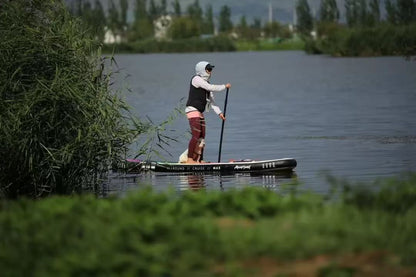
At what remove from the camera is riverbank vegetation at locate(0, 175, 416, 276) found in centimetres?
885

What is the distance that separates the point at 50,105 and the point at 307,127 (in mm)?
17312

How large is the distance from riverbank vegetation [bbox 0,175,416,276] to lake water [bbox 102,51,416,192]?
205 cm

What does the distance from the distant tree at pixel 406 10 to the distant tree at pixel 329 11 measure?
46.9m

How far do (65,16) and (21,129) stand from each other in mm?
2160

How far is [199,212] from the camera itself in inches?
408

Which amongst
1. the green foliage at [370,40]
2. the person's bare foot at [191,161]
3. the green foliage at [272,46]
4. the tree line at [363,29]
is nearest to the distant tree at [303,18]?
the tree line at [363,29]

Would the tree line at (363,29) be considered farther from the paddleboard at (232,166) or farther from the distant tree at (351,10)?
the paddleboard at (232,166)

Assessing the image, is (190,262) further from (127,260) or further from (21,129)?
(21,129)

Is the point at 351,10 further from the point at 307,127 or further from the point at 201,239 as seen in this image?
the point at 201,239

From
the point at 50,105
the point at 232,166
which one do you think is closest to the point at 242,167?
the point at 232,166

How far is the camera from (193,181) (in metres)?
20.8

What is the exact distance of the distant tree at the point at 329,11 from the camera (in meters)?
184

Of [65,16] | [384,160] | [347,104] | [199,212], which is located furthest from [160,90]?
[199,212]

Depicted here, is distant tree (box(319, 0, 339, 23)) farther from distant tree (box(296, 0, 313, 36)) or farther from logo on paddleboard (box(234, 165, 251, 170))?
logo on paddleboard (box(234, 165, 251, 170))
